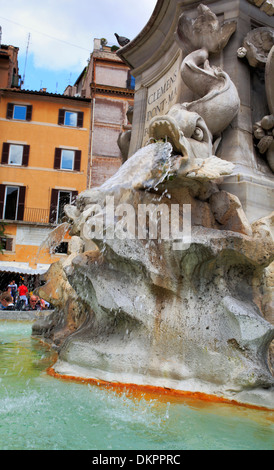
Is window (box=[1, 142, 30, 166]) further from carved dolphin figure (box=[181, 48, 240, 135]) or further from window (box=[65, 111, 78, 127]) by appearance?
carved dolphin figure (box=[181, 48, 240, 135])

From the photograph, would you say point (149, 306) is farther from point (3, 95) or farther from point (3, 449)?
point (3, 95)

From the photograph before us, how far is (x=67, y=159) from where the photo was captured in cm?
2702

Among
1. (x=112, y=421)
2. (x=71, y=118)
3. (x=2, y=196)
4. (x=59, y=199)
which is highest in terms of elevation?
(x=71, y=118)

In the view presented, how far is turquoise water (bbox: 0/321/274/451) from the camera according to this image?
2.10 meters

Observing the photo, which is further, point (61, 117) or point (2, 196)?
point (61, 117)

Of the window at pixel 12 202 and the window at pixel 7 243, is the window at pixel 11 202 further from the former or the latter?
the window at pixel 7 243

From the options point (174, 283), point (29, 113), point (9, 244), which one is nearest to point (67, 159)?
point (29, 113)

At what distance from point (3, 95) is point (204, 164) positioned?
25095mm

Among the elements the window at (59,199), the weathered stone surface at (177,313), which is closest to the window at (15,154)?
the window at (59,199)

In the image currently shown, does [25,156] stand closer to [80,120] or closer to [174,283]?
[80,120]

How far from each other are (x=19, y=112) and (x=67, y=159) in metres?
3.89

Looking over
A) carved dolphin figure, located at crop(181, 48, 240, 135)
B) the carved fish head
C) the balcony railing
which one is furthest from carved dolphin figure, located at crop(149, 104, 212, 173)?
the balcony railing

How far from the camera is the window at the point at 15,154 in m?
26.1

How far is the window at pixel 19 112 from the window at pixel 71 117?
1831 millimetres
